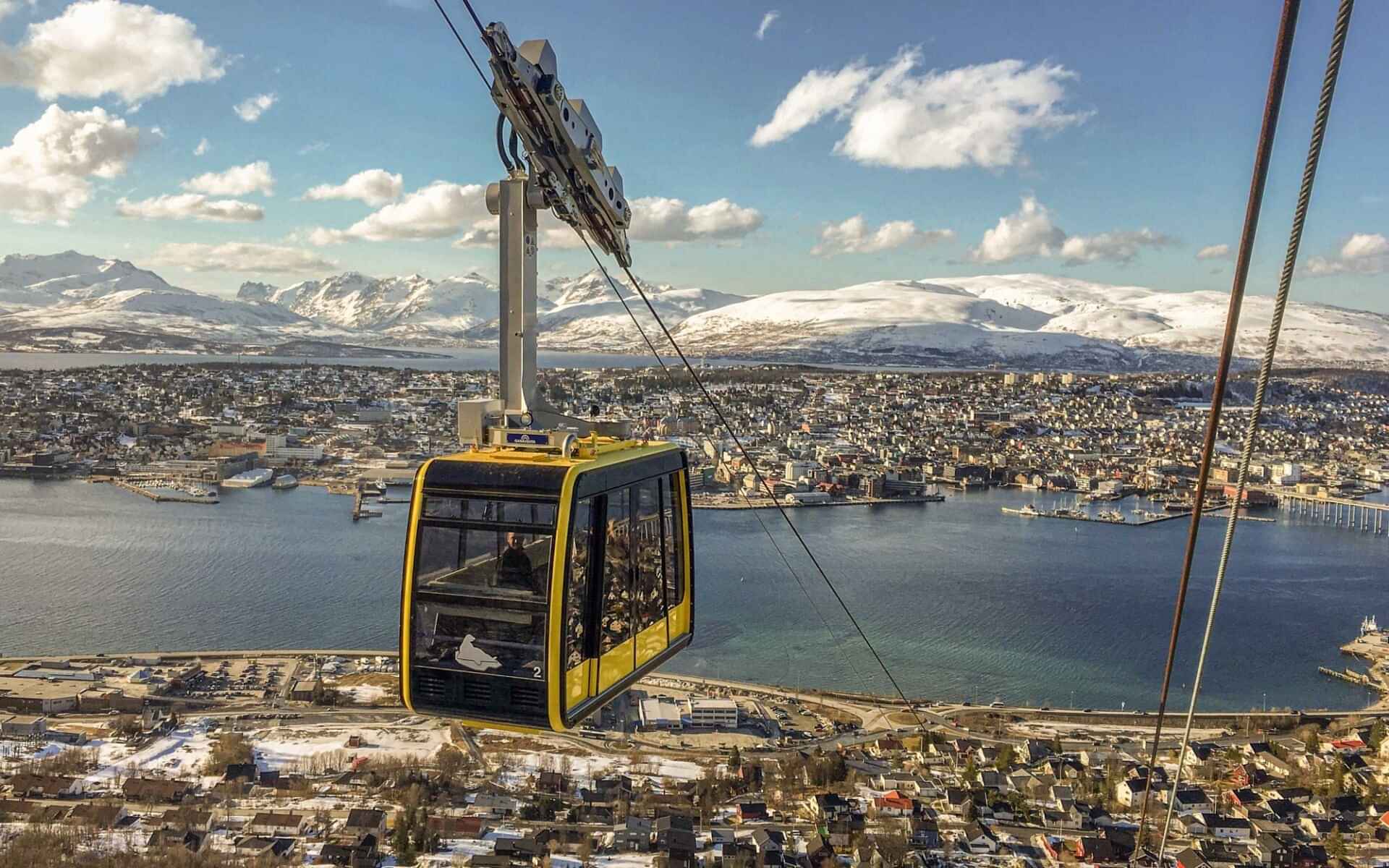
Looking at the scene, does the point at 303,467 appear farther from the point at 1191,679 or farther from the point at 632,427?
the point at 632,427

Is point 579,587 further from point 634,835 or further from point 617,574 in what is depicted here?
point 634,835

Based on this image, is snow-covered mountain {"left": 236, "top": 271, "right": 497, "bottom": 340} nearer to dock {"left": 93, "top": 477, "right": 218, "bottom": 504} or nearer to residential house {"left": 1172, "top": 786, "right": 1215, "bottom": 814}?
dock {"left": 93, "top": 477, "right": 218, "bottom": 504}

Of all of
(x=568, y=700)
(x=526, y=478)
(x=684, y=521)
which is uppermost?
(x=526, y=478)

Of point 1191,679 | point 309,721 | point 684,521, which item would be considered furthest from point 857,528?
point 684,521

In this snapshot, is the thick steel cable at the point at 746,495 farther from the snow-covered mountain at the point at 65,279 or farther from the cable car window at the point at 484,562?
the snow-covered mountain at the point at 65,279

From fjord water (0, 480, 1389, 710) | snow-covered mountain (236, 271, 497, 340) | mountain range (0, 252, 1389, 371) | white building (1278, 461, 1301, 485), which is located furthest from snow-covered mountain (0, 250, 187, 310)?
white building (1278, 461, 1301, 485)

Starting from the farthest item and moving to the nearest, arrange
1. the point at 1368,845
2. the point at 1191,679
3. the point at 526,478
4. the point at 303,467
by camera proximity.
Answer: the point at 303,467
the point at 1191,679
the point at 1368,845
the point at 526,478
